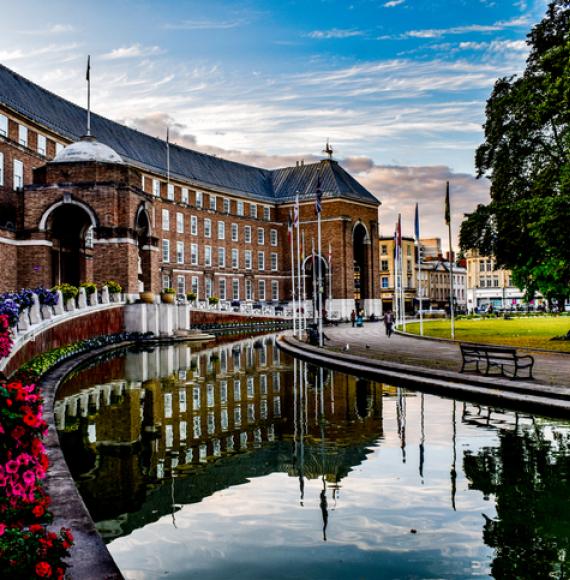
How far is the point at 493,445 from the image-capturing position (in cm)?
1108

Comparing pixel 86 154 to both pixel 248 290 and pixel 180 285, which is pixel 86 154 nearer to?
pixel 180 285

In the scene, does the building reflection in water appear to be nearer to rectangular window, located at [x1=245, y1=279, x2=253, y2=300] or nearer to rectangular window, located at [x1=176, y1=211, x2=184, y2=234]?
rectangular window, located at [x1=176, y1=211, x2=184, y2=234]

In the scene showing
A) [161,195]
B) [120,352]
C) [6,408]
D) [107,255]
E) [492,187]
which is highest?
[161,195]

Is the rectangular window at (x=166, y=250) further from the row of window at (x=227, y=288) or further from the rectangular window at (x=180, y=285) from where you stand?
the rectangular window at (x=180, y=285)

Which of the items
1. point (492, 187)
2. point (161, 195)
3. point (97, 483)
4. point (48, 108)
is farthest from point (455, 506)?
point (161, 195)

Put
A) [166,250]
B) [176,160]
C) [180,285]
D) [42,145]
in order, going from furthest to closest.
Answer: [176,160] < [180,285] < [166,250] < [42,145]

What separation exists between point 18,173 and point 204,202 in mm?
33136

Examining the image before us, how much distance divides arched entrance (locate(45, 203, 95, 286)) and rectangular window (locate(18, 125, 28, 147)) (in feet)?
26.5

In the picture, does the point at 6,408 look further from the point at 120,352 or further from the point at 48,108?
the point at 48,108

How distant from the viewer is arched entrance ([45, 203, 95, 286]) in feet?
137

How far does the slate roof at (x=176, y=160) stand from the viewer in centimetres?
5284

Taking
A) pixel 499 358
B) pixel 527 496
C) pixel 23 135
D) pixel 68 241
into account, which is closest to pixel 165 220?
pixel 23 135

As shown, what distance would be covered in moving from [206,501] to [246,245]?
247 ft

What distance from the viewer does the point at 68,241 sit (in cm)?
4528
